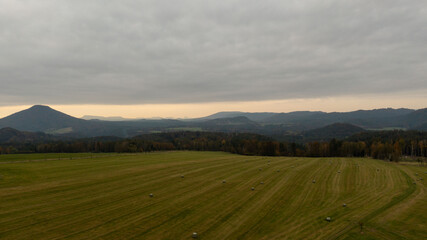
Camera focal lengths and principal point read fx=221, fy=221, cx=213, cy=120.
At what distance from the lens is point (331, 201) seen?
2980 cm

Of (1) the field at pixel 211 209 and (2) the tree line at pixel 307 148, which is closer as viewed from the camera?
(1) the field at pixel 211 209

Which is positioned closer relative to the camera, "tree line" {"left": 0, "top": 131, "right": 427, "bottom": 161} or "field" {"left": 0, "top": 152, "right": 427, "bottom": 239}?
"field" {"left": 0, "top": 152, "right": 427, "bottom": 239}

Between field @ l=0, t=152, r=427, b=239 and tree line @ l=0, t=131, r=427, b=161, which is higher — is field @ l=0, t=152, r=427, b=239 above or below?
above

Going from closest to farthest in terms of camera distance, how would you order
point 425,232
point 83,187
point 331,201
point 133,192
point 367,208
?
point 425,232 → point 367,208 → point 331,201 → point 133,192 → point 83,187

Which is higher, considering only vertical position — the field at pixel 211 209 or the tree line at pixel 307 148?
the field at pixel 211 209

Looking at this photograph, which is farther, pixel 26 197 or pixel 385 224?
pixel 26 197

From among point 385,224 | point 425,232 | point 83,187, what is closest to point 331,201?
point 385,224

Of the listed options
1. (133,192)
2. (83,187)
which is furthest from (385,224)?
(83,187)

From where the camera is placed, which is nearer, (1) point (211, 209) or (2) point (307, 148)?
(1) point (211, 209)

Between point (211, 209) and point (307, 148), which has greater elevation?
point (211, 209)

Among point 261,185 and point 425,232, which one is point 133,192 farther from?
point 425,232

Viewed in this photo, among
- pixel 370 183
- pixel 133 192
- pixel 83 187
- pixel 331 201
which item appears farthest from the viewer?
pixel 370 183

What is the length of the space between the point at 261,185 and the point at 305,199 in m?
9.25

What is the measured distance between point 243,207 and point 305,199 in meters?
9.83
